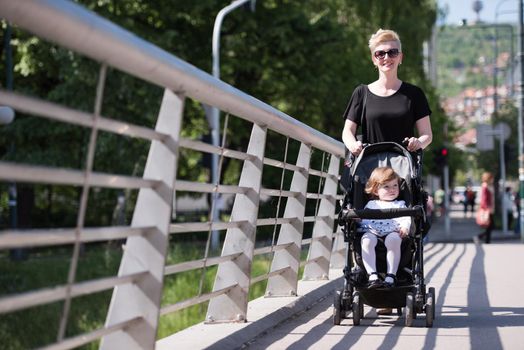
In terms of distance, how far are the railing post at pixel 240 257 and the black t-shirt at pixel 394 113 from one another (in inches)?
46.5

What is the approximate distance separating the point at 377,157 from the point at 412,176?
0.34 metres

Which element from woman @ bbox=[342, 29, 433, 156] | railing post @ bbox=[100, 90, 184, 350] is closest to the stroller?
woman @ bbox=[342, 29, 433, 156]

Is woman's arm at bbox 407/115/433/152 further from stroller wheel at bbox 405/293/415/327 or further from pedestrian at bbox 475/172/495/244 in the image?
pedestrian at bbox 475/172/495/244

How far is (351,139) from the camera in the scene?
8.03 meters

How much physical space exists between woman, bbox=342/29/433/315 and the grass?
20.8 m

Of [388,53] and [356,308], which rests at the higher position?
[388,53]

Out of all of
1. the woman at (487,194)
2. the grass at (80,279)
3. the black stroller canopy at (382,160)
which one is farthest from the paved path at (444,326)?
the grass at (80,279)

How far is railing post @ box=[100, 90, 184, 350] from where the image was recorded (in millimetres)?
4824

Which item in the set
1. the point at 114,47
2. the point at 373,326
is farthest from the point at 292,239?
the point at 114,47

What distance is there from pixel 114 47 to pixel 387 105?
162 inches

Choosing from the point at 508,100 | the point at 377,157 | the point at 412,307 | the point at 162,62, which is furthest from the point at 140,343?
the point at 508,100

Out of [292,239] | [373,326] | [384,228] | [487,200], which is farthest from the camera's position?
[487,200]

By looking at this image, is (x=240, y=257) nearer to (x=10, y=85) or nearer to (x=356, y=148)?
(x=356, y=148)

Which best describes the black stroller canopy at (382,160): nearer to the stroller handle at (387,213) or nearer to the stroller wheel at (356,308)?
the stroller handle at (387,213)
